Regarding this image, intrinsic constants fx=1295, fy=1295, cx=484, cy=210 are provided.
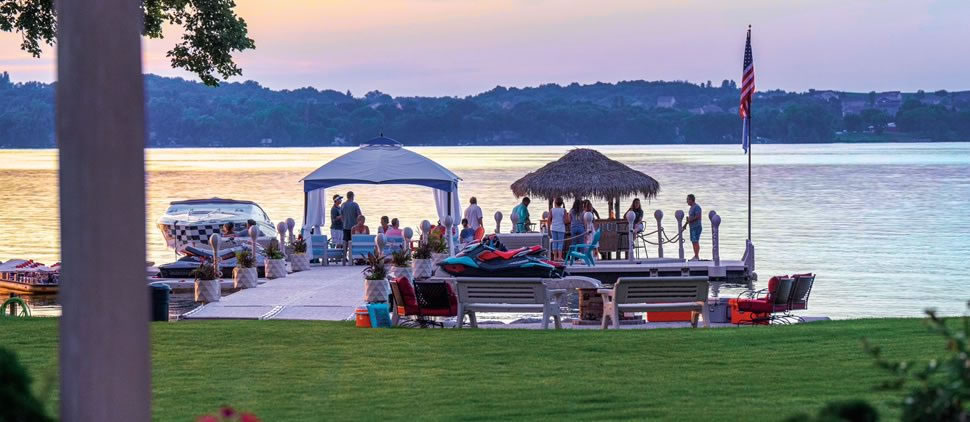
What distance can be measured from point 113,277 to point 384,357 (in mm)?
6333

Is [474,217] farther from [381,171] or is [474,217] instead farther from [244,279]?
[244,279]

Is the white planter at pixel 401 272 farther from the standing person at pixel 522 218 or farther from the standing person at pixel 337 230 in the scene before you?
the standing person at pixel 522 218

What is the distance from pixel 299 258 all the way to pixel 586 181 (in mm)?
8801

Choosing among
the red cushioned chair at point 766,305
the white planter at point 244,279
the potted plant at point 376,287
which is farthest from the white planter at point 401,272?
the red cushioned chair at point 766,305

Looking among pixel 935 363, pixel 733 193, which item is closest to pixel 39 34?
pixel 935 363

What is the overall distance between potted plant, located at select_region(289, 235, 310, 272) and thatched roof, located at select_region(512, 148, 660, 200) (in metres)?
8.05

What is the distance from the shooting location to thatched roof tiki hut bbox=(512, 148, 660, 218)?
31.0m

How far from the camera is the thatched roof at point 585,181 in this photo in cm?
3097

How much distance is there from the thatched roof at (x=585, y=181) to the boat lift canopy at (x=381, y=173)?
3611 mm

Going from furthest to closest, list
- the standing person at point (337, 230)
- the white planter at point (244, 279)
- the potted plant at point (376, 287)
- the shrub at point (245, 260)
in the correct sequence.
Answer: the standing person at point (337, 230) → the shrub at point (245, 260) → the white planter at point (244, 279) → the potted plant at point (376, 287)

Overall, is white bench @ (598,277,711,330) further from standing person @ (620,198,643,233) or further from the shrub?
standing person @ (620,198,643,233)

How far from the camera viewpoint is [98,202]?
3.80 m

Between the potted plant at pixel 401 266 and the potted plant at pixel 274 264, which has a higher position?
the potted plant at pixel 401 266

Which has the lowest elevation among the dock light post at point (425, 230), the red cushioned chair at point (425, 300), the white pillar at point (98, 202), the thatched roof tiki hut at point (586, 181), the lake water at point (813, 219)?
the lake water at point (813, 219)
